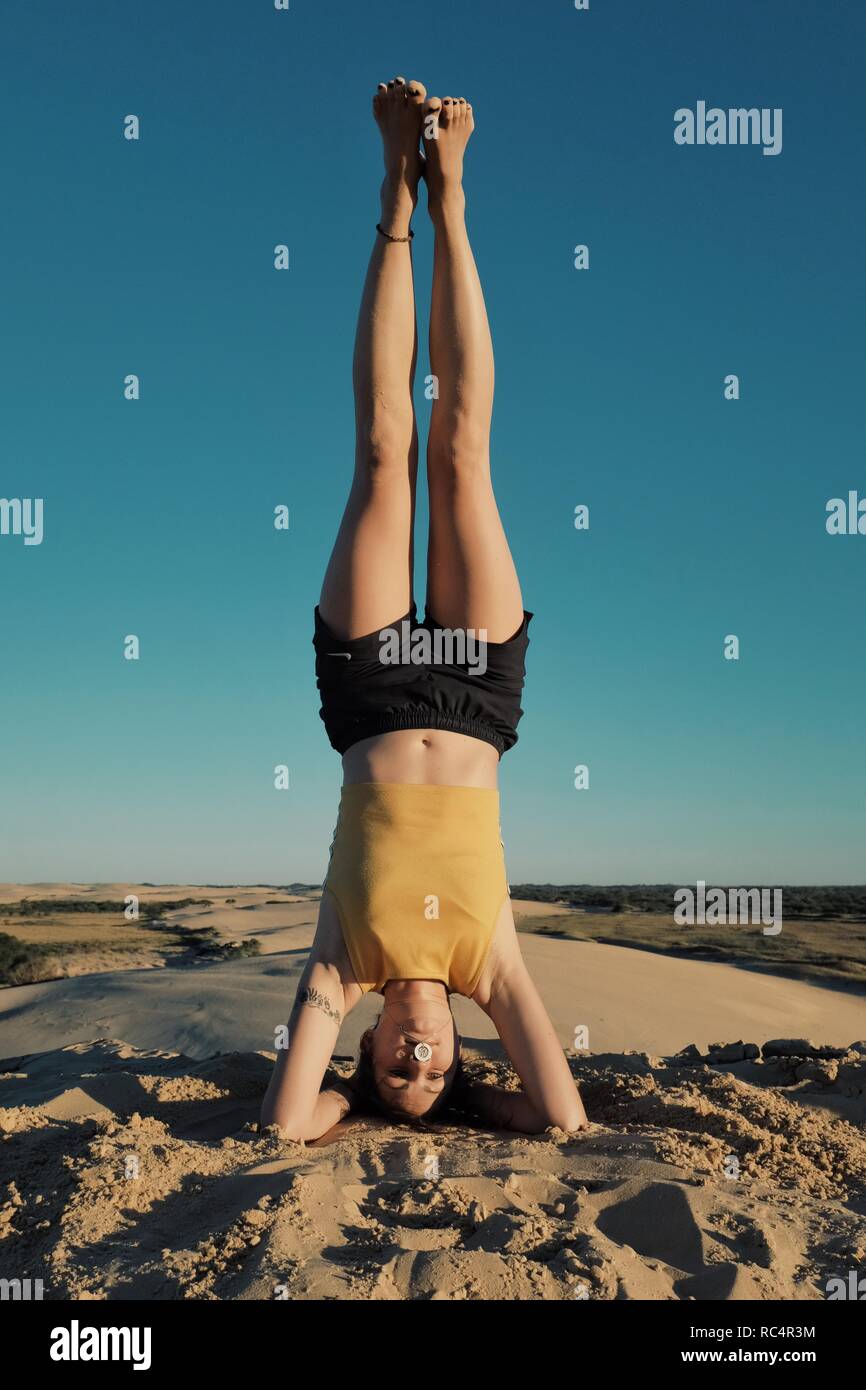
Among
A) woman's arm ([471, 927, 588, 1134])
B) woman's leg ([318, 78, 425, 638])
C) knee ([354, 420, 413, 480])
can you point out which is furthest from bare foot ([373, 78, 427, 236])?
woman's arm ([471, 927, 588, 1134])

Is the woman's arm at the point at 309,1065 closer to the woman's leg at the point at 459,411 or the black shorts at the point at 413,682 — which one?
the black shorts at the point at 413,682

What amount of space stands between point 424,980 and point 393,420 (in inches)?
102

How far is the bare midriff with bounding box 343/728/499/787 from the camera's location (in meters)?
4.48

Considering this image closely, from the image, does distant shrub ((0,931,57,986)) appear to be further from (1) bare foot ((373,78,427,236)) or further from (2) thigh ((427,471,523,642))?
(1) bare foot ((373,78,427,236))

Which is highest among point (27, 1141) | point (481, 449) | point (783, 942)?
point (481, 449)

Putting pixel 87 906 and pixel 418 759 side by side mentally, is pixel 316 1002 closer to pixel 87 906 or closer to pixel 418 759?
pixel 418 759

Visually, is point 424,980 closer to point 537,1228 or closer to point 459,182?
point 537,1228

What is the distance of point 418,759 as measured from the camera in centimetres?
449

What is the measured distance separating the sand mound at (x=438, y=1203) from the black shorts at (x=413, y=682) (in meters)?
1.82

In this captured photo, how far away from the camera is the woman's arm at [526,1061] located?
167 inches

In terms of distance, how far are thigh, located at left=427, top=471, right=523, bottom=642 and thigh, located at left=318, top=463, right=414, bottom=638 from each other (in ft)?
0.57

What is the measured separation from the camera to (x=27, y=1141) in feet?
13.3
